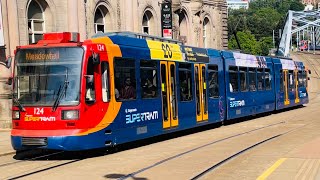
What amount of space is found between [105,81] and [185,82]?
471 centimetres

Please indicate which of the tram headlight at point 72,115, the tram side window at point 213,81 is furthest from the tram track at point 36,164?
the tram side window at point 213,81

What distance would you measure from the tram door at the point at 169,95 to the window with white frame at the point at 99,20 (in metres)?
15.3

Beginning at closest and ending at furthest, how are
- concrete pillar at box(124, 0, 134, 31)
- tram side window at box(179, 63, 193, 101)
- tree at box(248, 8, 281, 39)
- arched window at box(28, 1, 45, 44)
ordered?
tram side window at box(179, 63, 193, 101)
arched window at box(28, 1, 45, 44)
concrete pillar at box(124, 0, 134, 31)
tree at box(248, 8, 281, 39)

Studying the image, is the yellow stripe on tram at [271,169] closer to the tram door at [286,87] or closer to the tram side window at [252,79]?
the tram side window at [252,79]

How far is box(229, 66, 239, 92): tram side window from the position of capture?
21.2 m

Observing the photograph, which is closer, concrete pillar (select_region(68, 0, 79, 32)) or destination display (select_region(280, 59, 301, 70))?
concrete pillar (select_region(68, 0, 79, 32))

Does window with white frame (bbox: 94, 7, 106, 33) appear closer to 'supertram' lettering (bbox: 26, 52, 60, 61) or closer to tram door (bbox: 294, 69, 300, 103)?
tram door (bbox: 294, 69, 300, 103)

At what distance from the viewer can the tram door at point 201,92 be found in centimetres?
1769

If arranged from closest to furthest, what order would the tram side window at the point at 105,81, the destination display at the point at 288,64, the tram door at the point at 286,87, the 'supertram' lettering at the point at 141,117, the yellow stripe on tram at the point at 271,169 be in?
the yellow stripe on tram at the point at 271,169 → the tram side window at the point at 105,81 → the 'supertram' lettering at the point at 141,117 → the tram door at the point at 286,87 → the destination display at the point at 288,64

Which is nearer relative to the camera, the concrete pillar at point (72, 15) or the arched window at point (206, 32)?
the concrete pillar at point (72, 15)

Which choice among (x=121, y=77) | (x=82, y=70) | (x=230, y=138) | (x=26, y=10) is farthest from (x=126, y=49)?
(x=26, y=10)

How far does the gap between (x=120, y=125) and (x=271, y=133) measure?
20.0 feet

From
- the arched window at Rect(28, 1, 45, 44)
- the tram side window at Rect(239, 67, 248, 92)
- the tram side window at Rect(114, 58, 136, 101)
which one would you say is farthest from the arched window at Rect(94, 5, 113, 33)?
the tram side window at Rect(114, 58, 136, 101)

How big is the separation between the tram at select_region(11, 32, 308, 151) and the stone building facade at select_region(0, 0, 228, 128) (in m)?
9.13
